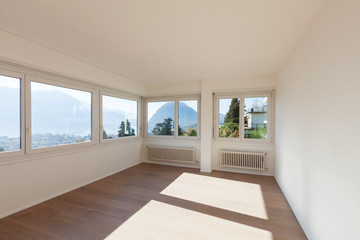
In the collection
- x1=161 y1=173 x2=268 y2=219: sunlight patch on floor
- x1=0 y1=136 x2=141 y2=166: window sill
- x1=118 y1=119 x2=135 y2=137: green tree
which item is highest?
x1=118 y1=119 x2=135 y2=137: green tree

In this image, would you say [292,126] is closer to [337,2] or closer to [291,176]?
[291,176]

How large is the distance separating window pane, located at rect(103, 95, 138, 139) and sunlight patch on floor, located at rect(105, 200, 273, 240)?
103 inches

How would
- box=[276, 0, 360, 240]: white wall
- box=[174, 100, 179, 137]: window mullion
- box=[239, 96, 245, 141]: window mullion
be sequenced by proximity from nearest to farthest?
box=[276, 0, 360, 240]: white wall → box=[239, 96, 245, 141]: window mullion → box=[174, 100, 179, 137]: window mullion

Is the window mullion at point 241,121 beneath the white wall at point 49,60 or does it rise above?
beneath

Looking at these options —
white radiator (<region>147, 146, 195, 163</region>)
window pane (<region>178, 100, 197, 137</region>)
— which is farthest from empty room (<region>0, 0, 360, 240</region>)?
window pane (<region>178, 100, 197, 137</region>)

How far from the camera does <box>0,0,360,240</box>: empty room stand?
1563mm

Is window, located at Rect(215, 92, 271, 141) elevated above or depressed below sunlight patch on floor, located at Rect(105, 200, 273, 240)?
above

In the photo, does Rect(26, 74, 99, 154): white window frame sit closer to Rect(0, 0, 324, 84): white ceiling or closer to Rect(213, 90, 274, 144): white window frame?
Rect(0, 0, 324, 84): white ceiling

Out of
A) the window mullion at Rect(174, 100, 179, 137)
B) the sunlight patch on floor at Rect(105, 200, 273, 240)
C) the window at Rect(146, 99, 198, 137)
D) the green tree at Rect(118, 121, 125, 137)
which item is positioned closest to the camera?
the sunlight patch on floor at Rect(105, 200, 273, 240)

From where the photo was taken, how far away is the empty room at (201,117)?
156 centimetres

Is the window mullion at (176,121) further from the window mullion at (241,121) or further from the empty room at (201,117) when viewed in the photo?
the window mullion at (241,121)

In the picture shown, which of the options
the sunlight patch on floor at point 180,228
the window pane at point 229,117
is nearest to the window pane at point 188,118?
the window pane at point 229,117

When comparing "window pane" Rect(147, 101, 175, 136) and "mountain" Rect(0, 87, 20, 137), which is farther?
"window pane" Rect(147, 101, 175, 136)

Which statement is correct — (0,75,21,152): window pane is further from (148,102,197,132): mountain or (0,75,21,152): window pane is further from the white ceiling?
(148,102,197,132): mountain
